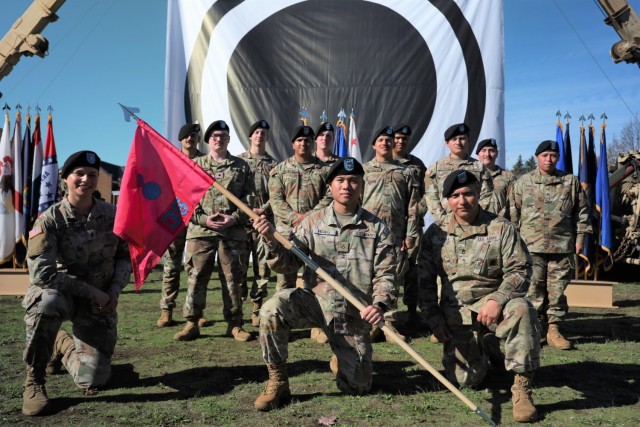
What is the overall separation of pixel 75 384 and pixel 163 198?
1.58 meters

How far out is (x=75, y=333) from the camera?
12.5ft

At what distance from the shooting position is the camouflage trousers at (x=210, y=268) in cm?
523

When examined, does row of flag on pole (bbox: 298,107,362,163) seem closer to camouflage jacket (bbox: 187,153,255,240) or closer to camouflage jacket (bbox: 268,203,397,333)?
camouflage jacket (bbox: 187,153,255,240)

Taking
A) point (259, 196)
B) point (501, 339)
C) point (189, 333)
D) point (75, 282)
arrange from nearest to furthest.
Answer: point (501, 339) → point (75, 282) → point (189, 333) → point (259, 196)

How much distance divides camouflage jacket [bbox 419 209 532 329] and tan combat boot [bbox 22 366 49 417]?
2.75 m

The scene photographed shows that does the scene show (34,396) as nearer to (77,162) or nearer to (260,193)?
(77,162)

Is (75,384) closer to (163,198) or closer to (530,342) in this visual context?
(163,198)

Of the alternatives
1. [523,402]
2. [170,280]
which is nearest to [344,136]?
[170,280]

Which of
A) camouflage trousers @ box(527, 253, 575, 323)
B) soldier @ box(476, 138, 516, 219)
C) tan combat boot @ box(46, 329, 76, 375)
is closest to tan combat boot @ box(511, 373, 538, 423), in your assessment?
camouflage trousers @ box(527, 253, 575, 323)

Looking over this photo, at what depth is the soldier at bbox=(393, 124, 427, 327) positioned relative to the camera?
18.8ft

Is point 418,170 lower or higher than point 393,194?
higher

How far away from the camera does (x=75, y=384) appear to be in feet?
12.5

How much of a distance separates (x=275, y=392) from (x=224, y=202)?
2496mm

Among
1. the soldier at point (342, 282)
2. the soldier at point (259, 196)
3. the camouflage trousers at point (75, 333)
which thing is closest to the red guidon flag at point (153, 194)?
the camouflage trousers at point (75, 333)
